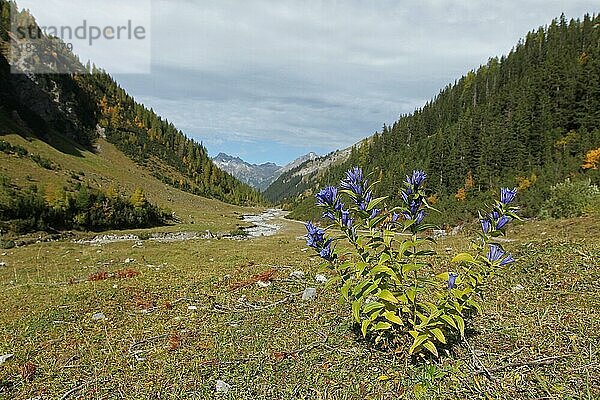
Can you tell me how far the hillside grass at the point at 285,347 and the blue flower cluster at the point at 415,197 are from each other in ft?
5.40

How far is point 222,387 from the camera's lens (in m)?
3.98

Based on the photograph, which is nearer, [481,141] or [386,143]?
[481,141]

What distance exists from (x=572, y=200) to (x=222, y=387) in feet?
92.2

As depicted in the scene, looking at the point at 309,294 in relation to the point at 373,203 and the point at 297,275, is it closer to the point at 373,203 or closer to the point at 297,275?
the point at 297,275

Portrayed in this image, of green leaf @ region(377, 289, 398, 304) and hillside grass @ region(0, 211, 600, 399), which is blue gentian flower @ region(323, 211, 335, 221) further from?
hillside grass @ region(0, 211, 600, 399)

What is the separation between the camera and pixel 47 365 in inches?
191

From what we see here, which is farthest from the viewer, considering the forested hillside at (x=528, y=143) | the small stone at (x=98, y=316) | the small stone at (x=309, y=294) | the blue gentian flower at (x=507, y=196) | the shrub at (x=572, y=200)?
the forested hillside at (x=528, y=143)

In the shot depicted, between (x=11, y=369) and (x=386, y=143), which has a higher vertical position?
(x=386, y=143)

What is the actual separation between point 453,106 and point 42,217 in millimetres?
133511

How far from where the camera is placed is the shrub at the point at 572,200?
23125mm

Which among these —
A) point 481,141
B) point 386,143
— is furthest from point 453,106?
point 481,141

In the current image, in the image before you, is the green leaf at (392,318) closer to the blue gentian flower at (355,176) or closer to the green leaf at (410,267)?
the green leaf at (410,267)

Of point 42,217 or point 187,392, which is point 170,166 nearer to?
point 42,217

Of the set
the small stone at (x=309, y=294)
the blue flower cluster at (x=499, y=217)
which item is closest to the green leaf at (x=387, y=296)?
the blue flower cluster at (x=499, y=217)
